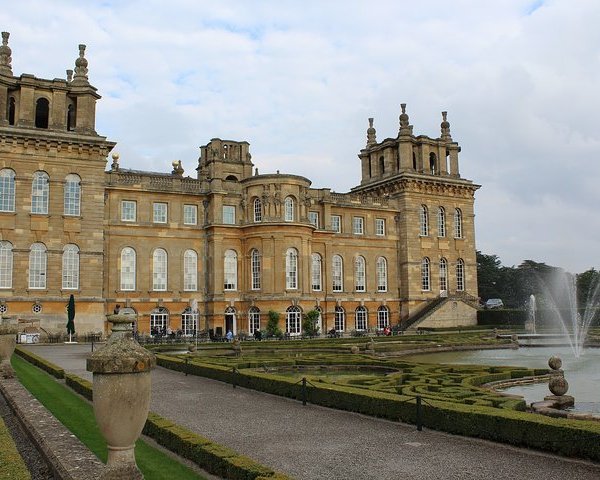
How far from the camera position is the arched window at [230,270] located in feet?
140

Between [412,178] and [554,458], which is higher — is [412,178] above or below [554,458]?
above

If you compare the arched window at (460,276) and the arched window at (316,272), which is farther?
the arched window at (460,276)

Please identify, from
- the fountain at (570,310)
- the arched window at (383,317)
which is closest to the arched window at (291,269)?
the arched window at (383,317)

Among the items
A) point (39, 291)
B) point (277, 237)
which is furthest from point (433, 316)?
point (39, 291)

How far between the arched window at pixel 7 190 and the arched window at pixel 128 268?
24.4 feet

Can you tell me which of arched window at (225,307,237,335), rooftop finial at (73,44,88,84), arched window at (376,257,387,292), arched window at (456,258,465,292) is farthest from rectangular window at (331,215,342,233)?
rooftop finial at (73,44,88,84)

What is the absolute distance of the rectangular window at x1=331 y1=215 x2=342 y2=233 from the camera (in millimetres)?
47656

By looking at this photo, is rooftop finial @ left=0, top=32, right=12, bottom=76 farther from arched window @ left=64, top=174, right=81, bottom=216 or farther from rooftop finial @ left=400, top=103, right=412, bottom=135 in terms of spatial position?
rooftop finial @ left=400, top=103, right=412, bottom=135

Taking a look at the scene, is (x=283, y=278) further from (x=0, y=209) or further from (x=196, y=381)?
(x=196, y=381)

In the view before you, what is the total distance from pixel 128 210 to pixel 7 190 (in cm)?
759

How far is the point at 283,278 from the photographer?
4166cm

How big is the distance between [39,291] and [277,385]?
82.6ft

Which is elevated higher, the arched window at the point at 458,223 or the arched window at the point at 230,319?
the arched window at the point at 458,223

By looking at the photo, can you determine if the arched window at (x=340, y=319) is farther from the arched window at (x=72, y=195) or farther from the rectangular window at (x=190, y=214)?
the arched window at (x=72, y=195)
